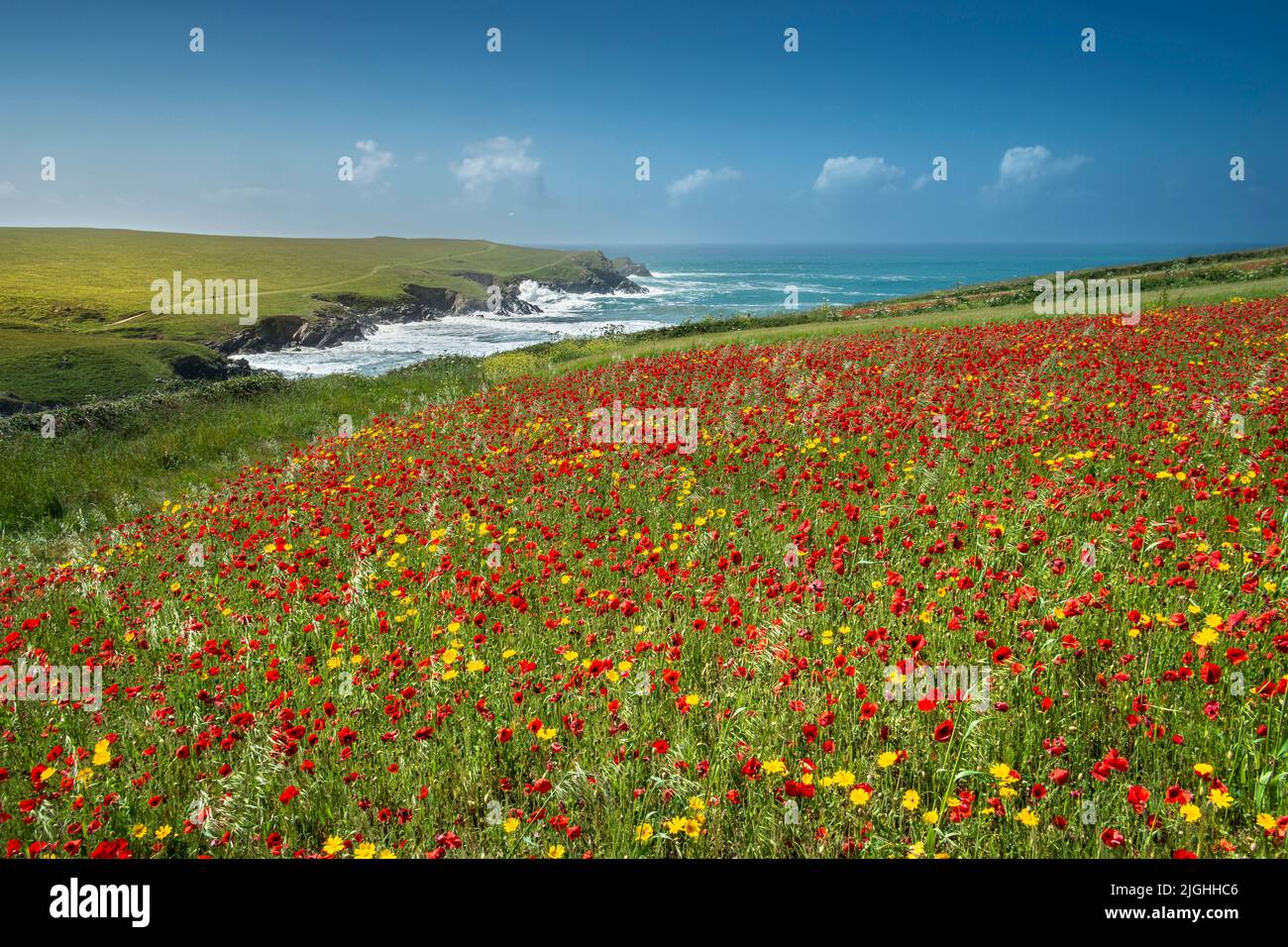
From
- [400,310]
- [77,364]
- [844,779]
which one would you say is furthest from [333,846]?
[400,310]

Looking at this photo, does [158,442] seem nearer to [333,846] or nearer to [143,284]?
[333,846]

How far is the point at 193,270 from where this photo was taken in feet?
316

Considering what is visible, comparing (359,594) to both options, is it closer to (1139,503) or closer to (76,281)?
(1139,503)

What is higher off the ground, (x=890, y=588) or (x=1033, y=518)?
(x=1033, y=518)

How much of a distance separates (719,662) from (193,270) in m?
119

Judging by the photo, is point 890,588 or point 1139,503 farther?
point 1139,503

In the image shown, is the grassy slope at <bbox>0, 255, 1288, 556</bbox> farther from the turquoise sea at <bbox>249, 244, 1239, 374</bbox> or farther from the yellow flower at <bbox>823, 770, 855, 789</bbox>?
the turquoise sea at <bbox>249, 244, 1239, 374</bbox>

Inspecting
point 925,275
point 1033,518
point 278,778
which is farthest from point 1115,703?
point 925,275

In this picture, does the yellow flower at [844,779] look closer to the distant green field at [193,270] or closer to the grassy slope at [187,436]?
the grassy slope at [187,436]

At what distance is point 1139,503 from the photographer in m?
5.26

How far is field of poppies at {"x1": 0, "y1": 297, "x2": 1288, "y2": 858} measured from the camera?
282 cm

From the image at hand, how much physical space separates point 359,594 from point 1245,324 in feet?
53.3

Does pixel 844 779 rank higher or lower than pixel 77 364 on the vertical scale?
lower

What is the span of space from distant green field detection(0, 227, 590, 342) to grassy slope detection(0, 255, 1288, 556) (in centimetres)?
4349
